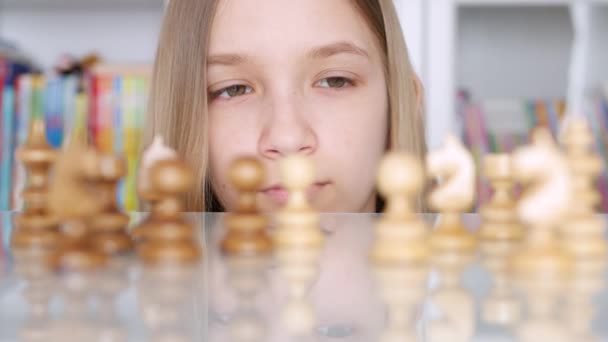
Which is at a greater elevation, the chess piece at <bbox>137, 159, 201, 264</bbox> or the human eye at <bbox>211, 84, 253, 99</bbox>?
the human eye at <bbox>211, 84, 253, 99</bbox>

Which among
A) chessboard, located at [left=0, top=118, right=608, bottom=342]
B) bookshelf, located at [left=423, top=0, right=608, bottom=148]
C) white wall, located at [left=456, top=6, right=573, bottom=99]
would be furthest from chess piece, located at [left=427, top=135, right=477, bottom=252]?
white wall, located at [left=456, top=6, right=573, bottom=99]

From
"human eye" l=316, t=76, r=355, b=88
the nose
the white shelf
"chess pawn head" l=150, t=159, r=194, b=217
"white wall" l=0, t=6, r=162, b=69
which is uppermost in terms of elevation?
the white shelf

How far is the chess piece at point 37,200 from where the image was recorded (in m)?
0.56

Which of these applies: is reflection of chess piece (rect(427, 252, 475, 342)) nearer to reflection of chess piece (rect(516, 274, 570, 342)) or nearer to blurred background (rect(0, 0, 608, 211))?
reflection of chess piece (rect(516, 274, 570, 342))

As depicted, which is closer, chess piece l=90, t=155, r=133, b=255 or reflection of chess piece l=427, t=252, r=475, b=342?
reflection of chess piece l=427, t=252, r=475, b=342

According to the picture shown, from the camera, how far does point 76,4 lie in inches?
80.0

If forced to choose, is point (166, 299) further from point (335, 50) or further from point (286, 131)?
point (335, 50)

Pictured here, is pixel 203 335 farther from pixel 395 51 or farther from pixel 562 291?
pixel 395 51

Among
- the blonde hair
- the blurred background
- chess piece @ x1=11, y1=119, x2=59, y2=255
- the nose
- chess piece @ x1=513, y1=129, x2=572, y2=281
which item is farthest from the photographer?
the blurred background

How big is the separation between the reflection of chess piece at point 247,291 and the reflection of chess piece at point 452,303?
84 mm

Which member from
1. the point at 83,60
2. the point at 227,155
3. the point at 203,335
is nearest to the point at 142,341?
the point at 203,335

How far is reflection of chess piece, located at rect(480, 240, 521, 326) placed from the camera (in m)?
0.37

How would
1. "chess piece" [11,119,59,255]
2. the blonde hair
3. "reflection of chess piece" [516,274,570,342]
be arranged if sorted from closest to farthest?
"reflection of chess piece" [516,274,570,342] → "chess piece" [11,119,59,255] → the blonde hair

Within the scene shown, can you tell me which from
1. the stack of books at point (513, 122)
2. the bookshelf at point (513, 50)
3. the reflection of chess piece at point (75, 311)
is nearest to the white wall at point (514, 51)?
the bookshelf at point (513, 50)
